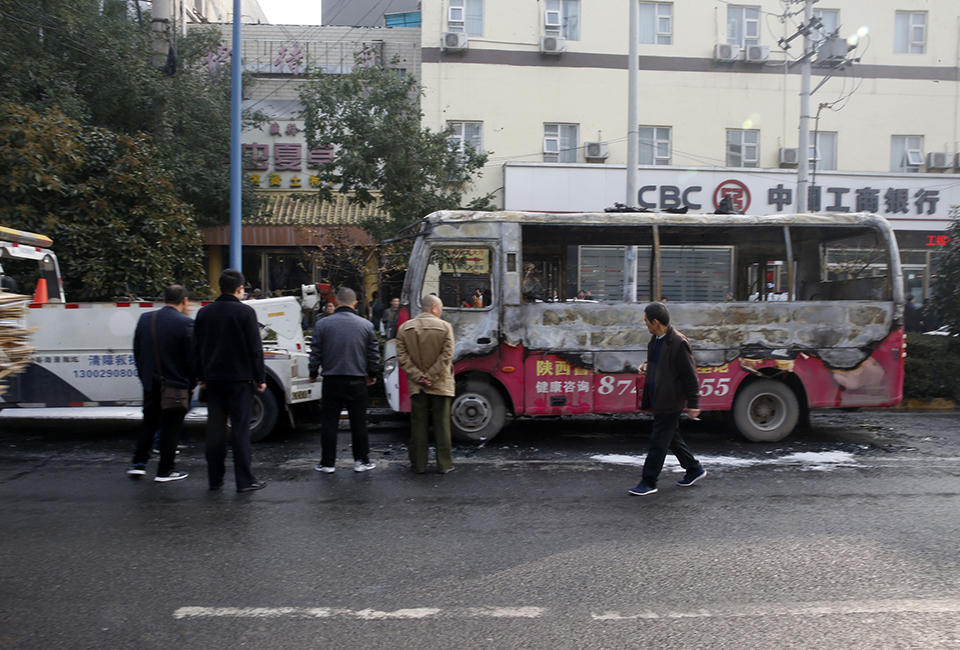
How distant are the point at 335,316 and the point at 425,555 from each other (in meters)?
2.97

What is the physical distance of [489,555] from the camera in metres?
4.79

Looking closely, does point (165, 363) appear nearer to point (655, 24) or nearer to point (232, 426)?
point (232, 426)

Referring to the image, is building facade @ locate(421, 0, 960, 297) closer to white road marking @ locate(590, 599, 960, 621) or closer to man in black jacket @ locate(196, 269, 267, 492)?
man in black jacket @ locate(196, 269, 267, 492)

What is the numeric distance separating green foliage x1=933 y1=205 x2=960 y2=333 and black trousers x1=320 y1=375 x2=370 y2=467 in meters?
11.0

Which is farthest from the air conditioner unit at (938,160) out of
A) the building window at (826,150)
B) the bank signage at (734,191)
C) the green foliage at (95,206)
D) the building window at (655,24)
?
A: the green foliage at (95,206)

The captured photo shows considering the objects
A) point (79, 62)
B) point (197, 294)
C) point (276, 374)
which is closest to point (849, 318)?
point (276, 374)

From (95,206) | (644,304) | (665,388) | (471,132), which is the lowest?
(665,388)

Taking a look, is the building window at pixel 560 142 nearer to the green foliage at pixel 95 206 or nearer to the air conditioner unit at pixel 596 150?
the air conditioner unit at pixel 596 150

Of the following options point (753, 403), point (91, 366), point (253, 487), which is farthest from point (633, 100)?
point (253, 487)

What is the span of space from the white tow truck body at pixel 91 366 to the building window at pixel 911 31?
23.8 metres

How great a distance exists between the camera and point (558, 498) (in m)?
6.19

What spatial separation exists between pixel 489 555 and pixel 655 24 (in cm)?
2125

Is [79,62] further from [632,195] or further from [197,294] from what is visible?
[632,195]

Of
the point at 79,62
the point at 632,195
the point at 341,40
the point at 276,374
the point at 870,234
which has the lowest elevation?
the point at 276,374
